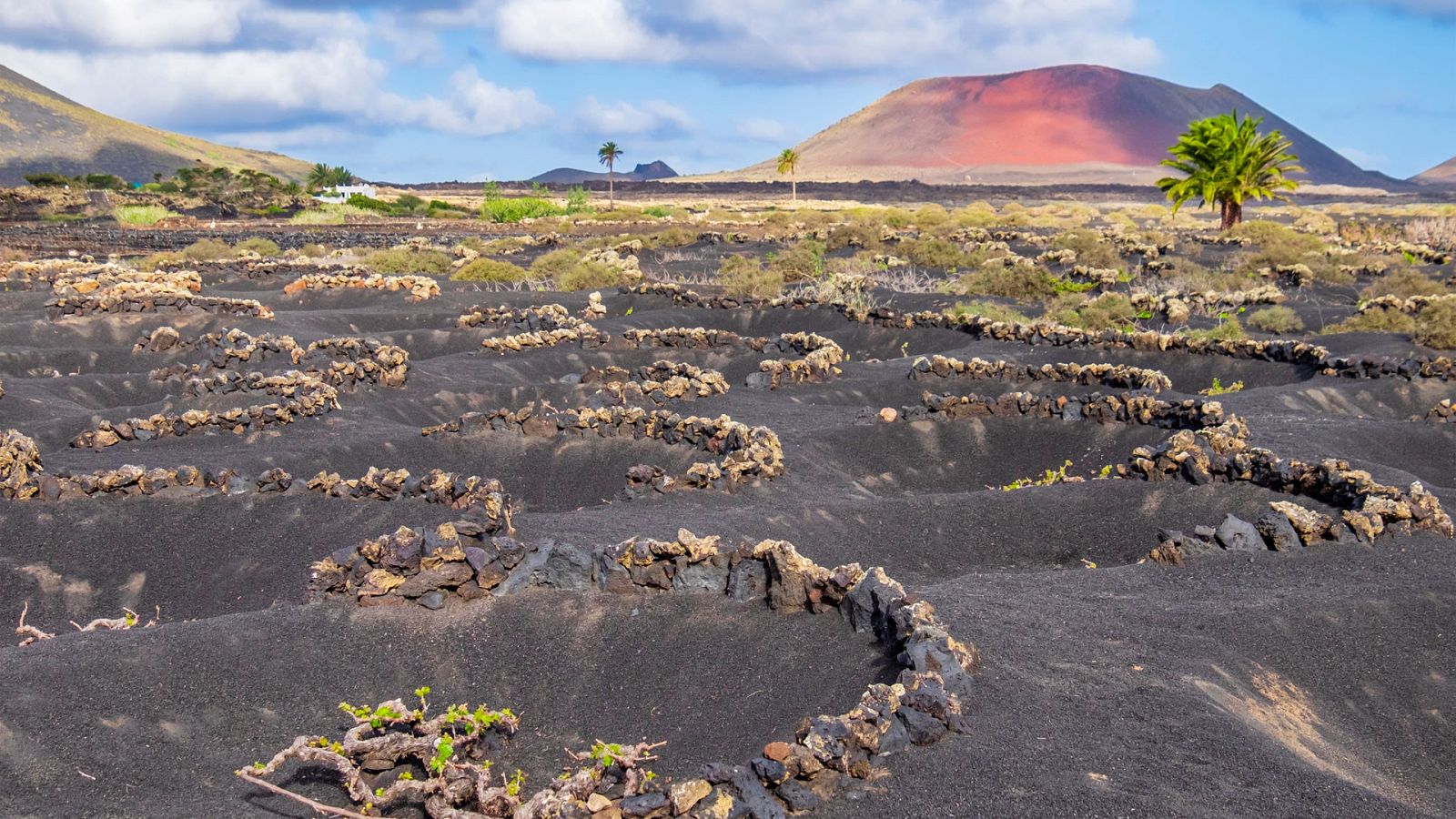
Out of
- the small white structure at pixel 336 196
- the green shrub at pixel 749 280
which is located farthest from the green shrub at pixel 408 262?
the small white structure at pixel 336 196

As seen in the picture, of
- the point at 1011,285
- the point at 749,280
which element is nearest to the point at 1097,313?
the point at 1011,285

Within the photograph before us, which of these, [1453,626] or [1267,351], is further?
[1267,351]

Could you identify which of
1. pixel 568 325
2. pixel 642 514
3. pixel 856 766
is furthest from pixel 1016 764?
pixel 568 325

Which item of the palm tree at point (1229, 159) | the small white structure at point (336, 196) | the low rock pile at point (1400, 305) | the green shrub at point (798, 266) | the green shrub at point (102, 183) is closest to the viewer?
the low rock pile at point (1400, 305)

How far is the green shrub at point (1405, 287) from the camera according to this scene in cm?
2175

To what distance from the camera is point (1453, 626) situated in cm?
611

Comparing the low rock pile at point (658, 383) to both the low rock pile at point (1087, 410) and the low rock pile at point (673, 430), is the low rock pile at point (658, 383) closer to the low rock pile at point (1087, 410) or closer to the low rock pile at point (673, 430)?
the low rock pile at point (673, 430)

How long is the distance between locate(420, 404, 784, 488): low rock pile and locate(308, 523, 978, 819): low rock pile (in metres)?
2.92

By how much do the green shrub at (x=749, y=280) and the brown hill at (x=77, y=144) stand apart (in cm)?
8239

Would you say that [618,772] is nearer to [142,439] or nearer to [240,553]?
[240,553]

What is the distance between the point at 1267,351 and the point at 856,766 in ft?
43.3

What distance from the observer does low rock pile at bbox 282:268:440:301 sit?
23.8 metres

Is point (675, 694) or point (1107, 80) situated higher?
point (1107, 80)

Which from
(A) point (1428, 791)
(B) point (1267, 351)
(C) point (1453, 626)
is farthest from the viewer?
(B) point (1267, 351)
